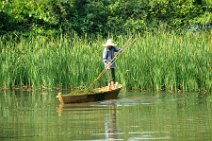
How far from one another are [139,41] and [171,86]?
2.45 metres

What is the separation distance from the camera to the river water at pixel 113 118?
38.8 feet

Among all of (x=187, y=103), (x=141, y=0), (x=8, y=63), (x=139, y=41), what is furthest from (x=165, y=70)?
(x=141, y=0)

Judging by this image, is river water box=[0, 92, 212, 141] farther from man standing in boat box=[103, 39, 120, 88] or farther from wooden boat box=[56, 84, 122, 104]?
man standing in boat box=[103, 39, 120, 88]

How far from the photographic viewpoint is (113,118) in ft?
47.5

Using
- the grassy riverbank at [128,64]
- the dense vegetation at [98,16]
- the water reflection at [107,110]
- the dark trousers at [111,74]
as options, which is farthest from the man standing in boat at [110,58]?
the dense vegetation at [98,16]

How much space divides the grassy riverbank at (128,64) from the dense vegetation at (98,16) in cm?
595

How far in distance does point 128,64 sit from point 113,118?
26.5 feet

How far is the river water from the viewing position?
11.8 meters

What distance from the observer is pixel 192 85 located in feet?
68.5

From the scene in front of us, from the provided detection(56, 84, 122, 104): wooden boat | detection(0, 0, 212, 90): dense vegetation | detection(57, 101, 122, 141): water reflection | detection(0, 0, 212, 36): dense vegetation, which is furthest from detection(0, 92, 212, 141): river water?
detection(0, 0, 212, 36): dense vegetation

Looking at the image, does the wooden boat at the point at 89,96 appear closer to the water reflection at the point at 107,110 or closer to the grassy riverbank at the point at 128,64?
the water reflection at the point at 107,110

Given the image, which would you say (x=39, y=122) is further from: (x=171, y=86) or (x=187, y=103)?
(x=171, y=86)

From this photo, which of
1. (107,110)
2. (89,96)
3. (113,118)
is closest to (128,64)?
(89,96)

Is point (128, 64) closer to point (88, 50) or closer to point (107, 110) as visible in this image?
point (88, 50)
